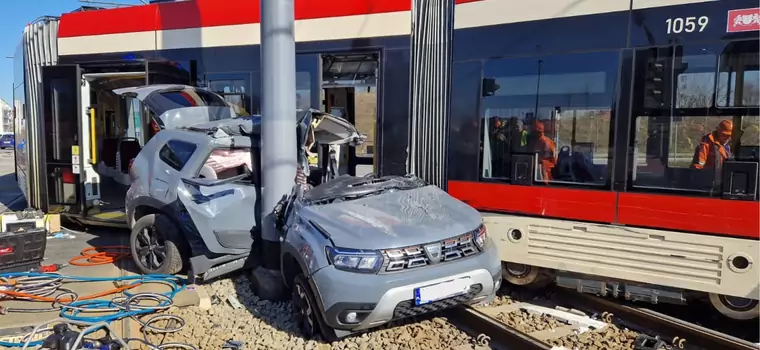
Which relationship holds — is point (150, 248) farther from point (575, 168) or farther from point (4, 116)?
point (4, 116)

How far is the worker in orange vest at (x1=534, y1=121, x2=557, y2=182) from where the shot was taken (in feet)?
16.8

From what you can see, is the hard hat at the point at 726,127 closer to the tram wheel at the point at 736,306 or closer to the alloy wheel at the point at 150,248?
the tram wheel at the point at 736,306

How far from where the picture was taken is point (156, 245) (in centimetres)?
586

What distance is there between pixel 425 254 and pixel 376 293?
19.2 inches

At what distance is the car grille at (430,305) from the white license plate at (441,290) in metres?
0.04

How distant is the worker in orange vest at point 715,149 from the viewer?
4.37 metres

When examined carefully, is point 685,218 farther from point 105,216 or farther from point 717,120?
point 105,216

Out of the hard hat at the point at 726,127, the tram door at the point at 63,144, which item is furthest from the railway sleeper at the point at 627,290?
the tram door at the point at 63,144

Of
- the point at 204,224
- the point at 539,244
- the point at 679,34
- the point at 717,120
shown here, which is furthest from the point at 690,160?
the point at 204,224

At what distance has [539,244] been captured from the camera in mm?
5129

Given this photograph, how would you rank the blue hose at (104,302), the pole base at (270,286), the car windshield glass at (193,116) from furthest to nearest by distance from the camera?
→ the car windshield glass at (193,116) < the pole base at (270,286) < the blue hose at (104,302)

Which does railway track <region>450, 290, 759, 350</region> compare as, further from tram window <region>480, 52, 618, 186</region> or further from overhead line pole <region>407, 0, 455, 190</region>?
overhead line pole <region>407, 0, 455, 190</region>

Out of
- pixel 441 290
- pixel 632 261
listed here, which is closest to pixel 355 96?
pixel 441 290

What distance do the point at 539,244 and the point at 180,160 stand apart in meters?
3.79
